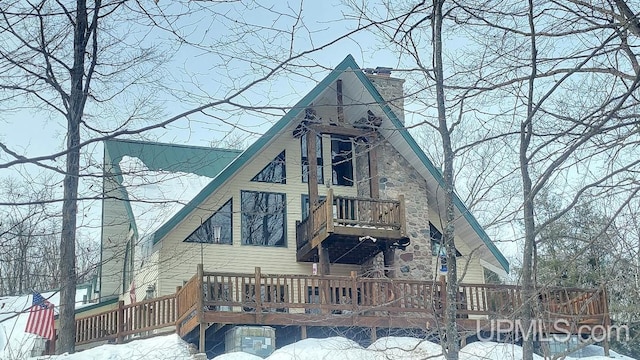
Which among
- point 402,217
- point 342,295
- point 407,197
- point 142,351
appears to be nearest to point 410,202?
point 407,197

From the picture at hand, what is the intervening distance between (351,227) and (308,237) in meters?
A: 1.42

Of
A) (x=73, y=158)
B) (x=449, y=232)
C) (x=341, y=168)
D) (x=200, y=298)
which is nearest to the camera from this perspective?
(x=73, y=158)

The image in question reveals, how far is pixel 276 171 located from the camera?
2148cm

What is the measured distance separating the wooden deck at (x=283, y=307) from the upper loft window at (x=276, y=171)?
352 centimetres

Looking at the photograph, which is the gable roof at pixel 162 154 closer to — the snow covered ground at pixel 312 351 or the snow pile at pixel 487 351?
the snow covered ground at pixel 312 351

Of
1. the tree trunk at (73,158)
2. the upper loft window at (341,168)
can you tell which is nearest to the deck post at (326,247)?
the upper loft window at (341,168)

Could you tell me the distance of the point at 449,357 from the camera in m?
9.69

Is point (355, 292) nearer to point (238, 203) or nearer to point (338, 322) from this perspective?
point (338, 322)

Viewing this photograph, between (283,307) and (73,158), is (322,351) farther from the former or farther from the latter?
(73,158)

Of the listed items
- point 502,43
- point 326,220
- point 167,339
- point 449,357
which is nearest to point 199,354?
point 167,339

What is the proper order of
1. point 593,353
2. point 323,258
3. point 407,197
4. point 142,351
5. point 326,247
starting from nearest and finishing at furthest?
point 142,351 → point 593,353 → point 323,258 → point 326,247 → point 407,197

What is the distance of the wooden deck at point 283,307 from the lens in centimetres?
1697

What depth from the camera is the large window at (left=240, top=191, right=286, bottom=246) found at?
20734mm

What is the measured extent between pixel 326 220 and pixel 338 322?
2.58m
